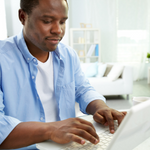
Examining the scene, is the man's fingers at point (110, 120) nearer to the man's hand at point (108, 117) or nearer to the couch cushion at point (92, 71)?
the man's hand at point (108, 117)

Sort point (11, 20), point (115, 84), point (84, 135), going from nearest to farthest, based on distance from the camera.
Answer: point (84, 135) → point (115, 84) → point (11, 20)

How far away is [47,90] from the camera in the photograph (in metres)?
0.96

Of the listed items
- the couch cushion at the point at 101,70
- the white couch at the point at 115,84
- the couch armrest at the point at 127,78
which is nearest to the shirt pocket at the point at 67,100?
the white couch at the point at 115,84

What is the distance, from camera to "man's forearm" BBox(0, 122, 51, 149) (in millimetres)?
590

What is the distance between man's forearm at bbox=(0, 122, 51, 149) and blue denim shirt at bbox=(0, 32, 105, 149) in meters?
A: 0.14

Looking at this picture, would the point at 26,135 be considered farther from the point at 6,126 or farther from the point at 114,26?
the point at 114,26

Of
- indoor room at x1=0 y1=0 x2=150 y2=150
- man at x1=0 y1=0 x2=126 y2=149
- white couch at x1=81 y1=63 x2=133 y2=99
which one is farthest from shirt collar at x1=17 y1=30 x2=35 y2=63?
indoor room at x1=0 y1=0 x2=150 y2=150

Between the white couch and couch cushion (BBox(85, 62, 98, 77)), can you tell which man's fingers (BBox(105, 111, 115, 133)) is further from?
couch cushion (BBox(85, 62, 98, 77))

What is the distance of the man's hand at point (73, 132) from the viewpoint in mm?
538

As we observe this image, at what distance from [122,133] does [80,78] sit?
78 cm

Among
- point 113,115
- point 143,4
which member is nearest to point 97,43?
point 143,4

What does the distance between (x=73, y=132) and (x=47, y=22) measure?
481 millimetres

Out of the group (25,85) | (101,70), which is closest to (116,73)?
(101,70)

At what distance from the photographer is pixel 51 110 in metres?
0.96
